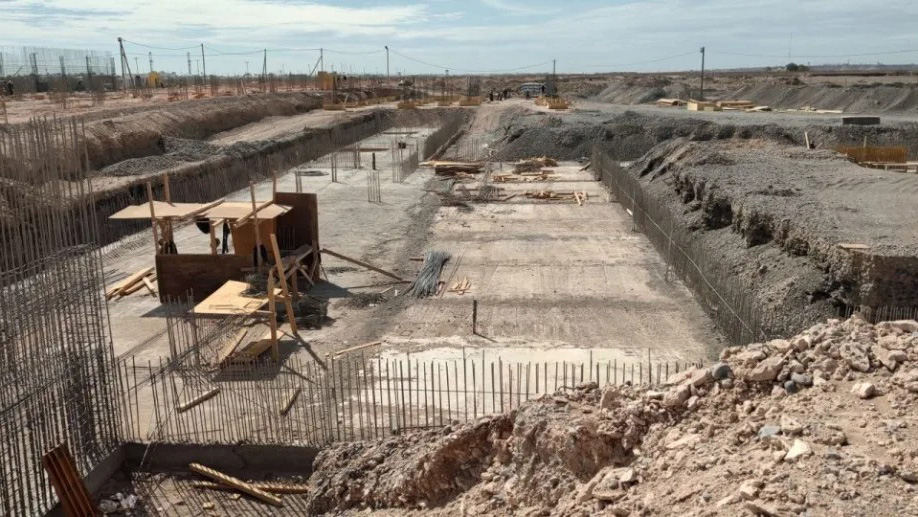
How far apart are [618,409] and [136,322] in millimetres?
11442

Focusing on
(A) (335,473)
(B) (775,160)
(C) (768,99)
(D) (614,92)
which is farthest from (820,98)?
(A) (335,473)

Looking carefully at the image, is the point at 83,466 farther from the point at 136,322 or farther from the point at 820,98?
the point at 820,98

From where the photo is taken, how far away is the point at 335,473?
857cm

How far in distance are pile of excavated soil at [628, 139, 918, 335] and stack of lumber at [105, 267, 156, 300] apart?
41.1 feet

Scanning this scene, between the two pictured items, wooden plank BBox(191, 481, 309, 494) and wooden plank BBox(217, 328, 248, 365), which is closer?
wooden plank BBox(191, 481, 309, 494)

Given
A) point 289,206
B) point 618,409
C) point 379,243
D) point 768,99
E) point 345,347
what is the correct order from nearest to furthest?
point 618,409 → point 345,347 → point 289,206 → point 379,243 → point 768,99

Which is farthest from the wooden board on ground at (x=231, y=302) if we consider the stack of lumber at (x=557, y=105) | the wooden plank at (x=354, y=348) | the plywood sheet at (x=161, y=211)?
the stack of lumber at (x=557, y=105)

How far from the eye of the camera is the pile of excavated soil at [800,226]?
11.8 meters

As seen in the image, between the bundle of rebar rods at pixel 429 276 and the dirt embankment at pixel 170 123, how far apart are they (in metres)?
14.8

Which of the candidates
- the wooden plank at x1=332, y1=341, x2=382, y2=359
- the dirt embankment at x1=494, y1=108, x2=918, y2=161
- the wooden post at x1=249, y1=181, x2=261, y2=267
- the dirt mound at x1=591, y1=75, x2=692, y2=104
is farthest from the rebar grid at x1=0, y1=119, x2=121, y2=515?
the dirt mound at x1=591, y1=75, x2=692, y2=104

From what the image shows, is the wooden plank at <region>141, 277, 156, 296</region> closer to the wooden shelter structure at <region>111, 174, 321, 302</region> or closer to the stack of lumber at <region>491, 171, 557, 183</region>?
the wooden shelter structure at <region>111, 174, 321, 302</region>

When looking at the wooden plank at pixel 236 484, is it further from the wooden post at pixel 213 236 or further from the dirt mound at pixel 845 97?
the dirt mound at pixel 845 97

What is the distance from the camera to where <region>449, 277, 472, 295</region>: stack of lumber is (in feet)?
54.6

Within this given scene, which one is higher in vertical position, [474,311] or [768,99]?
[768,99]
